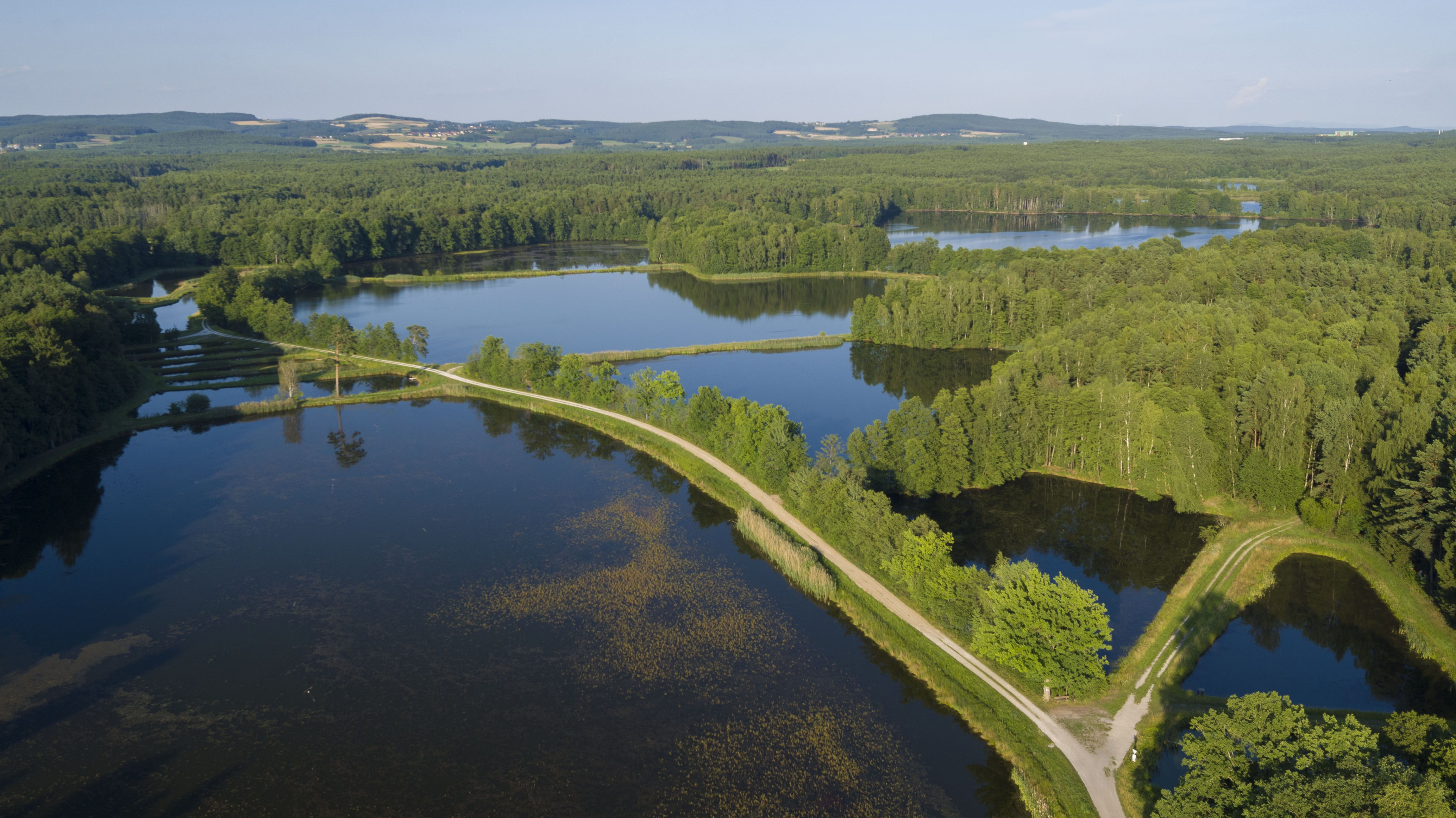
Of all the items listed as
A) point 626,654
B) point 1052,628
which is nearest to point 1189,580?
point 1052,628

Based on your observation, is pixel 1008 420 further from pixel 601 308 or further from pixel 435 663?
pixel 601 308

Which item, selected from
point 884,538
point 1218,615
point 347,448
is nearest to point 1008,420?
point 1218,615

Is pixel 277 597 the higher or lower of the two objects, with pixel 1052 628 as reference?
lower

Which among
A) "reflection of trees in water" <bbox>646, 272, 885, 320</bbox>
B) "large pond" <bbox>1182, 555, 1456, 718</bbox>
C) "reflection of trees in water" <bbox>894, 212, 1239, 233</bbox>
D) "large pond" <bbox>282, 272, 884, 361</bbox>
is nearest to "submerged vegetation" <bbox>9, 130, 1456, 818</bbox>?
"reflection of trees in water" <bbox>646, 272, 885, 320</bbox>

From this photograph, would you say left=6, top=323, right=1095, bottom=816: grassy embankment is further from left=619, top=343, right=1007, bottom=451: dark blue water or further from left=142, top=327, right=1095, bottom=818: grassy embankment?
left=619, top=343, right=1007, bottom=451: dark blue water

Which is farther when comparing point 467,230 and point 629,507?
point 467,230

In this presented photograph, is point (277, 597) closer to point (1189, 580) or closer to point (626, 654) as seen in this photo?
point (626, 654)
